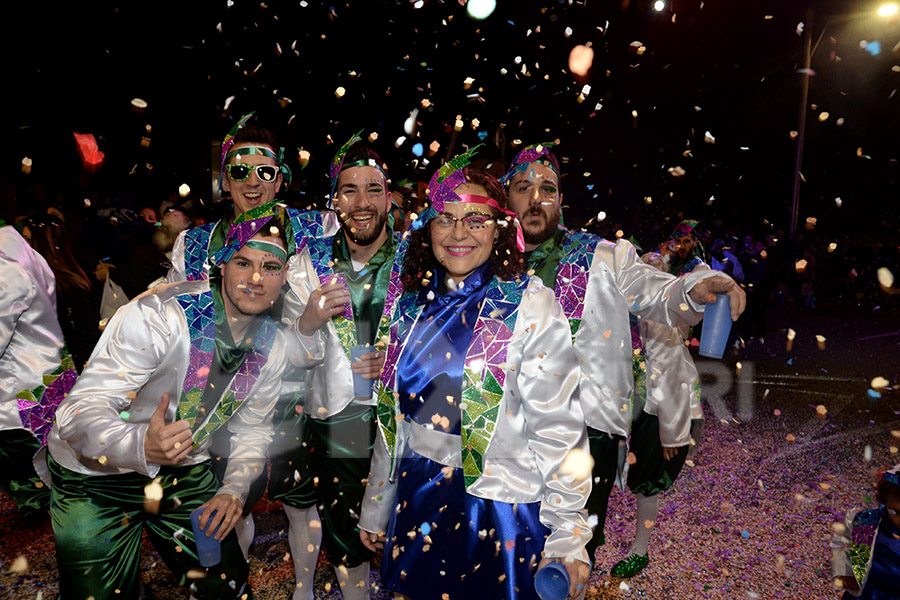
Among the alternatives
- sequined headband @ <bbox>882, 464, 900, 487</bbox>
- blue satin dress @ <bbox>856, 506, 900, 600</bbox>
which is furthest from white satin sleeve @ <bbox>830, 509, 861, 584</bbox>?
sequined headband @ <bbox>882, 464, 900, 487</bbox>

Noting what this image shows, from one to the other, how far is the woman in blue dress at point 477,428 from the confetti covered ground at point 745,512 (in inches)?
62.4

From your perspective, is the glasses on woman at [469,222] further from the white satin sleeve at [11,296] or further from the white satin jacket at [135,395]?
the white satin sleeve at [11,296]

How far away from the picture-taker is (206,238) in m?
3.36

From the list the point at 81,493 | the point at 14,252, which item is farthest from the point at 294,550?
the point at 14,252

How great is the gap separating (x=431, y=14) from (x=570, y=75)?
5696 millimetres

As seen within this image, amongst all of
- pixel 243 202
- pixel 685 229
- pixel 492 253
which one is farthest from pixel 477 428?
pixel 685 229

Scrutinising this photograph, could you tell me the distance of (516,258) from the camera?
2297 millimetres

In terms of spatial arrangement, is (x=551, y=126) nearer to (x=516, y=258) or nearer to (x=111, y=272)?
(x=111, y=272)

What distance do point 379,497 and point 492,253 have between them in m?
1.14

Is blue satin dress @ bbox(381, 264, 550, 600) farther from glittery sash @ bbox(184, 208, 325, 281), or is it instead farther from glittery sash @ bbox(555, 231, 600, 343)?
glittery sash @ bbox(184, 208, 325, 281)

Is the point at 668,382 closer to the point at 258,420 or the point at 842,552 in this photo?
the point at 842,552

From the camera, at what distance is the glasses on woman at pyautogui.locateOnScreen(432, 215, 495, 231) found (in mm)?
2291

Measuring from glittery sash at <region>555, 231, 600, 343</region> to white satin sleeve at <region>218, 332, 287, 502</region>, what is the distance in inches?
60.6

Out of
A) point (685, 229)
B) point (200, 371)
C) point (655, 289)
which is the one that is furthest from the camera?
point (685, 229)
